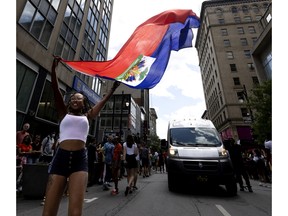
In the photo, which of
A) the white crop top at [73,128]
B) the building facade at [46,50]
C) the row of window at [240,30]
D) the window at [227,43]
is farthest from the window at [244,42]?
the white crop top at [73,128]

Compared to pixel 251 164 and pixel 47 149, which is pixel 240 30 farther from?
pixel 47 149

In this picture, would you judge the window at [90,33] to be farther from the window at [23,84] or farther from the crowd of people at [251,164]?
the crowd of people at [251,164]

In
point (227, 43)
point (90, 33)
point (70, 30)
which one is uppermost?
point (227, 43)

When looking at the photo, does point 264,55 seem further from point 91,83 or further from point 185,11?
point 185,11

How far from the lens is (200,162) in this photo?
6.11m

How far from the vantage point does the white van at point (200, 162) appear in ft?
19.9

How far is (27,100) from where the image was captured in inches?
544

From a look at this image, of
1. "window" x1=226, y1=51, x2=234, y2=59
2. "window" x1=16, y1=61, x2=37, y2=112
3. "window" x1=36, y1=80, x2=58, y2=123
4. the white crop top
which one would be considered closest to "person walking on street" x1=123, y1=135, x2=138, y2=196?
the white crop top

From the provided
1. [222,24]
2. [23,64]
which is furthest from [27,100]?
[222,24]

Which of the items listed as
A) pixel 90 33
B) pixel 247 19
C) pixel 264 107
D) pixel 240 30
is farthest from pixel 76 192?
pixel 247 19

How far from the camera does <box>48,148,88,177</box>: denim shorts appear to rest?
2107 mm

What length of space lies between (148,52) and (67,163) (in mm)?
4092

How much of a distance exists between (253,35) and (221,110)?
2279cm

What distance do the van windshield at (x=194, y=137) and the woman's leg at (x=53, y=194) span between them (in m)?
5.51
